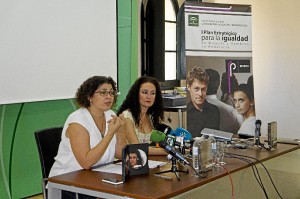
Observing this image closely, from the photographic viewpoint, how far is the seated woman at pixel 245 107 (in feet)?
12.7

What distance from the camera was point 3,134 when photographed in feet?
12.1

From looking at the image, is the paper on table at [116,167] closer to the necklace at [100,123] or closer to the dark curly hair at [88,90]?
the necklace at [100,123]

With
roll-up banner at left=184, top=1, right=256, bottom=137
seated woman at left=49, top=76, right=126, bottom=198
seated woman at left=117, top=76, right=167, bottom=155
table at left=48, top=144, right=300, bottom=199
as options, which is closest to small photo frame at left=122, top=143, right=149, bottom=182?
table at left=48, top=144, right=300, bottom=199

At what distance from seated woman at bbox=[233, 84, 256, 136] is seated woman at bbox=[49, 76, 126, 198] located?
4.64 ft

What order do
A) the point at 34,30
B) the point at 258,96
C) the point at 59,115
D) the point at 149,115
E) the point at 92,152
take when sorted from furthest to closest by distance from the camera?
the point at 258,96 < the point at 59,115 < the point at 34,30 < the point at 149,115 < the point at 92,152

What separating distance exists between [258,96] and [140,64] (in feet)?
5.02

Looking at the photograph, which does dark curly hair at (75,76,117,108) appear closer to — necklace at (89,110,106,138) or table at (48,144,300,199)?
necklace at (89,110,106,138)

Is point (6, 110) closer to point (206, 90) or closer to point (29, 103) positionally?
point (29, 103)

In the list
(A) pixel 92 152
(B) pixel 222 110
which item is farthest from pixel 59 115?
(A) pixel 92 152

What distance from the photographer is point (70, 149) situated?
8.32 ft

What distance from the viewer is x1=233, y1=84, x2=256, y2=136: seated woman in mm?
3881

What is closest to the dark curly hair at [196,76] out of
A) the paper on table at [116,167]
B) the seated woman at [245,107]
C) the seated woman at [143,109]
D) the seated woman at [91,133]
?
the seated woman at [245,107]

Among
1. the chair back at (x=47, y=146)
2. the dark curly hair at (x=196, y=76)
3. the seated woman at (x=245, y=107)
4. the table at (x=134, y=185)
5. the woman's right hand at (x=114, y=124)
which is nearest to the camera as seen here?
the table at (x=134, y=185)

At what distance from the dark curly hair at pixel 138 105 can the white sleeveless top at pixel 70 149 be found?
596 millimetres
